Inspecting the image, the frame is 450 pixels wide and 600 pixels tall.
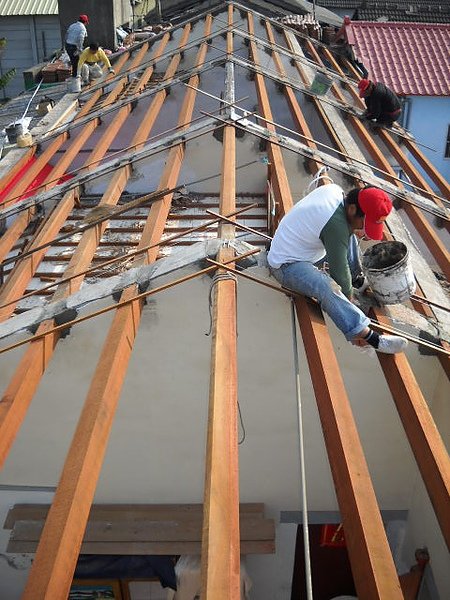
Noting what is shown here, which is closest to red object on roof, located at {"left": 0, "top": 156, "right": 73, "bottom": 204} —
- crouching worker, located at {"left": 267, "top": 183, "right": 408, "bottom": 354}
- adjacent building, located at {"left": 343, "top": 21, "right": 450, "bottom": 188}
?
crouching worker, located at {"left": 267, "top": 183, "right": 408, "bottom": 354}

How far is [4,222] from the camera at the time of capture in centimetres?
609

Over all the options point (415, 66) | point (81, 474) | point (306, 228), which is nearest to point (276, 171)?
point (306, 228)

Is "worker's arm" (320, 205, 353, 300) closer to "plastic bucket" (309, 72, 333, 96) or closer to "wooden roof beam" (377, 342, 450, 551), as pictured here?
"wooden roof beam" (377, 342, 450, 551)

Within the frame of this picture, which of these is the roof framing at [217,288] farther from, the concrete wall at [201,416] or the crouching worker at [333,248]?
the concrete wall at [201,416]

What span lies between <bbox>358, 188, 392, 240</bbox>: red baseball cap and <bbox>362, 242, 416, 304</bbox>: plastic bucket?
12.9 inches

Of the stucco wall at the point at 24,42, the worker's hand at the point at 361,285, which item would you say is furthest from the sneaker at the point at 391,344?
the stucco wall at the point at 24,42

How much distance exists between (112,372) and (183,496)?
2609 mm

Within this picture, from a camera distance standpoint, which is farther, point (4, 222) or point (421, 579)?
point (4, 222)

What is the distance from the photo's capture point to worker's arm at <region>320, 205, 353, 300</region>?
12.5 feet

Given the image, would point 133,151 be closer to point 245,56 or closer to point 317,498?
point 317,498

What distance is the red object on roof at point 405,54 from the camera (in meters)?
14.3


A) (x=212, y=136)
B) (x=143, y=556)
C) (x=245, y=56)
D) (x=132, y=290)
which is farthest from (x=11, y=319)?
(x=245, y=56)

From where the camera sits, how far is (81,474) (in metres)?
2.57

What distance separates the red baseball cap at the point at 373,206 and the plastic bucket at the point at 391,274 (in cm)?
33
